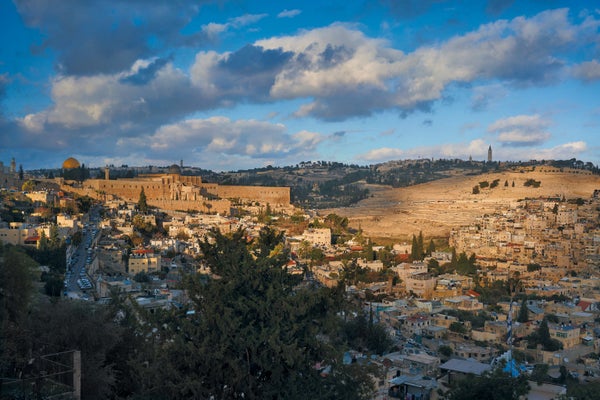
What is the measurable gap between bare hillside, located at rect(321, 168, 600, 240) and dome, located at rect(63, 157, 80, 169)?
20.4 m

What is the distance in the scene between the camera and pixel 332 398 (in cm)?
630

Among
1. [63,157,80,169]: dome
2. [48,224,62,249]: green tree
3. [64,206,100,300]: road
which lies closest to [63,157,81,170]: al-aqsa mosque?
[63,157,80,169]: dome

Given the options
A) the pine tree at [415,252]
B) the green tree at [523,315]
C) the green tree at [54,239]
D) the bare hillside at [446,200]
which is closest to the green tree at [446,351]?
the green tree at [523,315]

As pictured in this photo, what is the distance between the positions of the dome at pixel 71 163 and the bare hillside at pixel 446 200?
2041cm

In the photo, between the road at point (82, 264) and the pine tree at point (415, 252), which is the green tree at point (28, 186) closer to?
the road at point (82, 264)

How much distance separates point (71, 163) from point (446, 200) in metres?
31.8

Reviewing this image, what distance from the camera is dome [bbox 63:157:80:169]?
4856 cm

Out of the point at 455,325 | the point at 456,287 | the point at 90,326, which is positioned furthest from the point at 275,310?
the point at 456,287

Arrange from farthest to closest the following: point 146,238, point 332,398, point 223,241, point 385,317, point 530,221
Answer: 1. point 530,221
2. point 146,238
3. point 385,317
4. point 223,241
5. point 332,398

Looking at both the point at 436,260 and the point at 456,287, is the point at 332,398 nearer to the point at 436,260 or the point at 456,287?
the point at 456,287

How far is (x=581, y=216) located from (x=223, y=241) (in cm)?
3987

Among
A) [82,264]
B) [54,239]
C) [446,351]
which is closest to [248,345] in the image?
[446,351]

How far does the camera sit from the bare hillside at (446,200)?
4584 cm

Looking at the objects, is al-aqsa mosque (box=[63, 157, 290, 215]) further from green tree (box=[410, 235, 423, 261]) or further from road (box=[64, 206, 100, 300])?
green tree (box=[410, 235, 423, 261])
